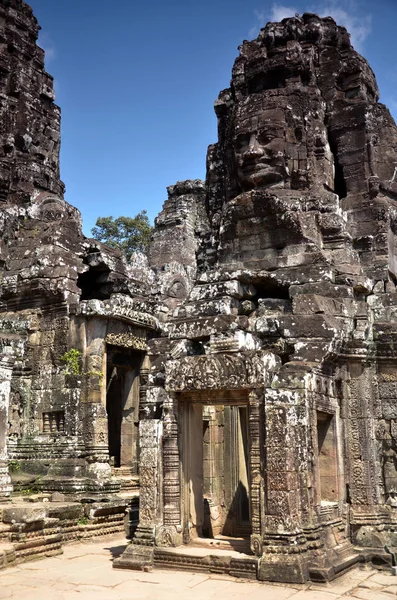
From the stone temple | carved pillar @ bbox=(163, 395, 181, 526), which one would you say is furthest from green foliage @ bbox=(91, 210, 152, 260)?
carved pillar @ bbox=(163, 395, 181, 526)

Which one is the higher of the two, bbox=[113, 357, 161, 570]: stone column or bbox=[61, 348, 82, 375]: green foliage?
bbox=[61, 348, 82, 375]: green foliage

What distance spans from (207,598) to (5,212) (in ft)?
33.8

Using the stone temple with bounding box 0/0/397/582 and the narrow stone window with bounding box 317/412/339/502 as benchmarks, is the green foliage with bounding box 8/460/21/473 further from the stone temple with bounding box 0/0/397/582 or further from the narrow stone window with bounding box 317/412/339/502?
the narrow stone window with bounding box 317/412/339/502

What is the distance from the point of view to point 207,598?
716cm

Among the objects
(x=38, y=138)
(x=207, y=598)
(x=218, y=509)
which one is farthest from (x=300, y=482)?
(x=38, y=138)

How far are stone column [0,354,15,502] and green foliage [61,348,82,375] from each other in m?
1.60

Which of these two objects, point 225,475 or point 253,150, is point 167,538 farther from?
point 253,150

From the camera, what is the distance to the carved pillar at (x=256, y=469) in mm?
8145

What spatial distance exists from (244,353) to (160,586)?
3.05m

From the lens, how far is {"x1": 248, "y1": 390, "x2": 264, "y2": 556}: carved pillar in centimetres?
814

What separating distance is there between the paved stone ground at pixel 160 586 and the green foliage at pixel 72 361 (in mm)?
4736

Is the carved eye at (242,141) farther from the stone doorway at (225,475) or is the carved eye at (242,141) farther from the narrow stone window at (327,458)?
the narrow stone window at (327,458)

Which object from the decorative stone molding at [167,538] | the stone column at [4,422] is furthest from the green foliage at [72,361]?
the decorative stone molding at [167,538]

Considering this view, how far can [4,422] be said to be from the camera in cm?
1151
